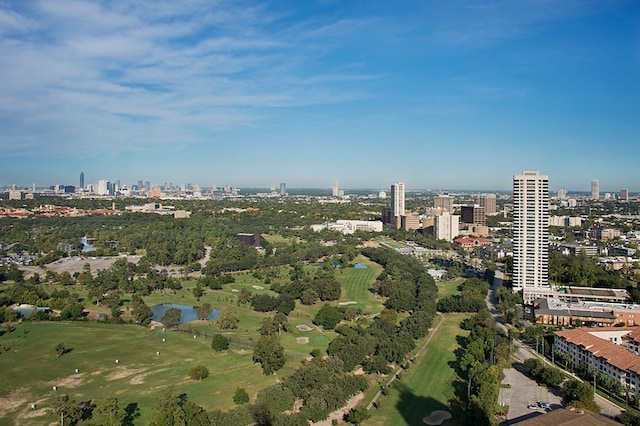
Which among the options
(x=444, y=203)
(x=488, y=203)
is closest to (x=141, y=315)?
(x=444, y=203)

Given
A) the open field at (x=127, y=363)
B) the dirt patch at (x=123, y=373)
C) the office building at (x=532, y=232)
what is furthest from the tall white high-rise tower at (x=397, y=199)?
the dirt patch at (x=123, y=373)

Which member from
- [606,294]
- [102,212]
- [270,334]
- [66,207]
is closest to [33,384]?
[270,334]

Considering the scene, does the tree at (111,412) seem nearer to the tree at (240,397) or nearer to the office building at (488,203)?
the tree at (240,397)

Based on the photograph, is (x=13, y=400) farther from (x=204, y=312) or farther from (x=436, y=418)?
(x=436, y=418)

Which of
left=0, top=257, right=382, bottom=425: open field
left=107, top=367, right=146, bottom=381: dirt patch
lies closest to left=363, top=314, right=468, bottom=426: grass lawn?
left=0, top=257, right=382, bottom=425: open field

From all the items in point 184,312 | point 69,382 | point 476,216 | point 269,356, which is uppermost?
point 476,216

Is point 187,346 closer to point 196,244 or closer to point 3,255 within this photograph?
point 196,244
